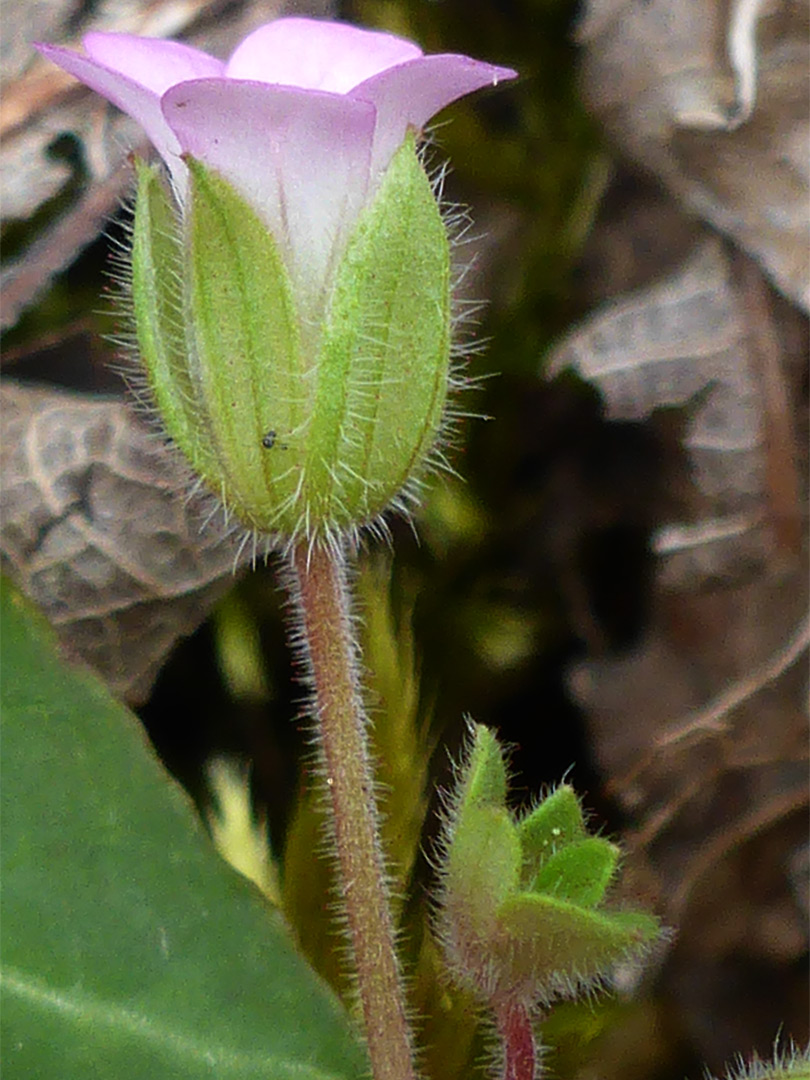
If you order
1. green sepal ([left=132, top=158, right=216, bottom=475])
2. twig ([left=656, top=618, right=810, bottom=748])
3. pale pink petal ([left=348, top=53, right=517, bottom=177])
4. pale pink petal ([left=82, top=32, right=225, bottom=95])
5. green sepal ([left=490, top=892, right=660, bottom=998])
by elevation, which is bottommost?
twig ([left=656, top=618, right=810, bottom=748])

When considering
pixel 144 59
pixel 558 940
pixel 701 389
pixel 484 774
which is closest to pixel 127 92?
pixel 144 59

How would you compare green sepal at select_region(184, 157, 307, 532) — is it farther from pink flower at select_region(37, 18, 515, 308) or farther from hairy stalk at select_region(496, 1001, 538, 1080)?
hairy stalk at select_region(496, 1001, 538, 1080)

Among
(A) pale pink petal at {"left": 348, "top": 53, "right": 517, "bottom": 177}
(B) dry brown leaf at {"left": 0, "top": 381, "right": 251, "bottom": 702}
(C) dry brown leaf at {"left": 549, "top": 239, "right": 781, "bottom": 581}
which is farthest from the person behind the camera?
(C) dry brown leaf at {"left": 549, "top": 239, "right": 781, "bottom": 581}

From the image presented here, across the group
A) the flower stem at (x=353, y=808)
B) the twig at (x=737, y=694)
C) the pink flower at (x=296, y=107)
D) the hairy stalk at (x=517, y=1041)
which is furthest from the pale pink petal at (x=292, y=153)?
the twig at (x=737, y=694)

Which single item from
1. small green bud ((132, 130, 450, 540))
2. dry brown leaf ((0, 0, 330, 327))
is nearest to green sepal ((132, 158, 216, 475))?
small green bud ((132, 130, 450, 540))

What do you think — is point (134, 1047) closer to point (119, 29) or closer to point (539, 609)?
point (539, 609)

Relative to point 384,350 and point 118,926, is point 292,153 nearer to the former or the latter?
point 384,350
